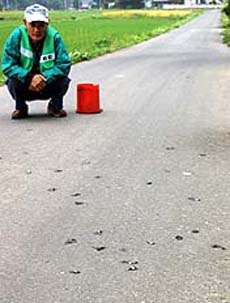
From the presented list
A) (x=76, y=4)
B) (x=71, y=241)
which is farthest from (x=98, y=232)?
(x=76, y=4)

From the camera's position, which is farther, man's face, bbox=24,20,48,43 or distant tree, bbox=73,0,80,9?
distant tree, bbox=73,0,80,9

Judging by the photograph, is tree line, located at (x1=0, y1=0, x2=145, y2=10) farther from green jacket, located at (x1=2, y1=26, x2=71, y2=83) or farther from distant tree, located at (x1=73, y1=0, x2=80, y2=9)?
green jacket, located at (x1=2, y1=26, x2=71, y2=83)

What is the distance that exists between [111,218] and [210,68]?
605 inches

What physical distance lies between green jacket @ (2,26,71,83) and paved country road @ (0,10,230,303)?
0.61 metres

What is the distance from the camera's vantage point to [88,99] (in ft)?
36.0

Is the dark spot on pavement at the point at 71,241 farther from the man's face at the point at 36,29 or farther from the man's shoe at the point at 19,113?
the man's shoe at the point at 19,113

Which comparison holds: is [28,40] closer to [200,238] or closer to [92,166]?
[92,166]

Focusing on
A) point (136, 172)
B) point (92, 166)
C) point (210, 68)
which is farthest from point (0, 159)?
point (210, 68)

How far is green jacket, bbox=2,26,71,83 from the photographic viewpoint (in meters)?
10.2

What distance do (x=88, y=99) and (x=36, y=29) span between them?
1.39m

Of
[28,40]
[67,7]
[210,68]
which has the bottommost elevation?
[67,7]

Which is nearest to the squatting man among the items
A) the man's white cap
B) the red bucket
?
the man's white cap

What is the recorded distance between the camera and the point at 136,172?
7113 millimetres

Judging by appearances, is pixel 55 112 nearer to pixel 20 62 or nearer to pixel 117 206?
pixel 20 62
